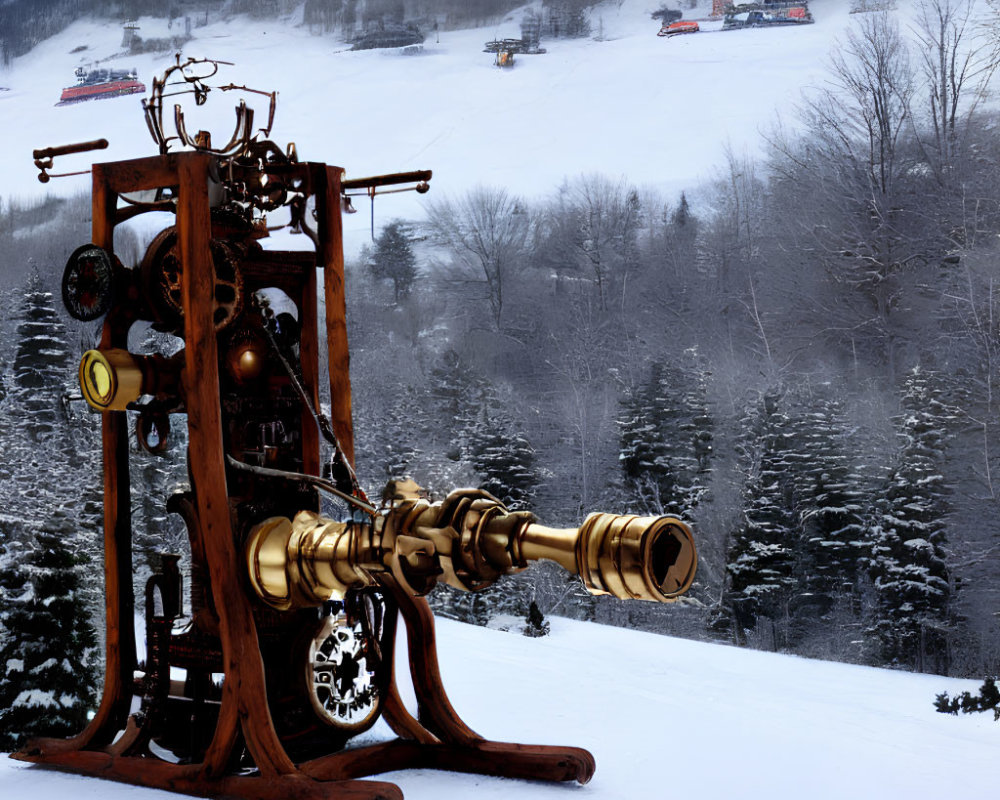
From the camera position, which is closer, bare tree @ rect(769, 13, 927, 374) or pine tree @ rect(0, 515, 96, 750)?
pine tree @ rect(0, 515, 96, 750)

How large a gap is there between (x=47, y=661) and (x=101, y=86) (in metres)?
8.61

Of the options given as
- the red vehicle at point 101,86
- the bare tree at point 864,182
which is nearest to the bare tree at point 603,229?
the bare tree at point 864,182

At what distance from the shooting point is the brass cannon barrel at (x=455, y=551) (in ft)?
7.86

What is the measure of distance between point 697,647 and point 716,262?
5.67 m

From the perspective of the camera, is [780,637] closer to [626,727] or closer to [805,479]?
[805,479]

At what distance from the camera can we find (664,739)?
407 centimetres

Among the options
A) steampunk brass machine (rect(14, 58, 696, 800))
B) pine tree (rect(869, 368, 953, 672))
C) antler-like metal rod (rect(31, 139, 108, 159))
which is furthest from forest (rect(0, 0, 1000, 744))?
steampunk brass machine (rect(14, 58, 696, 800))

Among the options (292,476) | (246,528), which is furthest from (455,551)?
(246,528)

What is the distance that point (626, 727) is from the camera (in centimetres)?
424

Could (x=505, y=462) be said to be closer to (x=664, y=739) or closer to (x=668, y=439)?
(x=668, y=439)

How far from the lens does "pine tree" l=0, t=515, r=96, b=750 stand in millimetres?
7246

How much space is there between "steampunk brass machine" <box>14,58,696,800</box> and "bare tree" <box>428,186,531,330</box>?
1017cm

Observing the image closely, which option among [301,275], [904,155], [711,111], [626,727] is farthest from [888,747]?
[711,111]

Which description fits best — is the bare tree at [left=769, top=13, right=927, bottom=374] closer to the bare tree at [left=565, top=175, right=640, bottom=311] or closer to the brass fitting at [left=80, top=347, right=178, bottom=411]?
the bare tree at [left=565, top=175, right=640, bottom=311]
